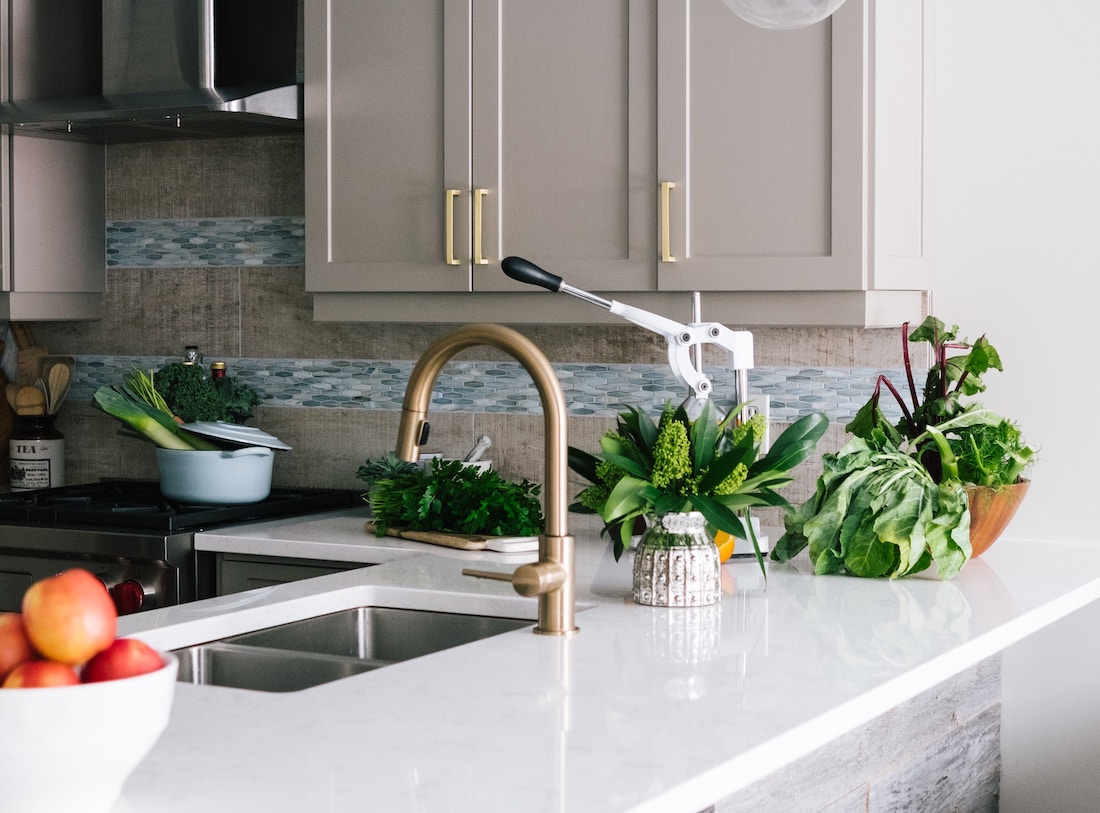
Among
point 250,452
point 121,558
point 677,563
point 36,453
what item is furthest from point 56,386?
point 677,563

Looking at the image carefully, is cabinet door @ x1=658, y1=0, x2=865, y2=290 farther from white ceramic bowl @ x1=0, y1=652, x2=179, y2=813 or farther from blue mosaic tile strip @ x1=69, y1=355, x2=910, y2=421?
white ceramic bowl @ x1=0, y1=652, x2=179, y2=813

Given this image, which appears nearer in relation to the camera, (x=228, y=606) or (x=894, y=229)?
(x=228, y=606)

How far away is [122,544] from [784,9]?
1773mm

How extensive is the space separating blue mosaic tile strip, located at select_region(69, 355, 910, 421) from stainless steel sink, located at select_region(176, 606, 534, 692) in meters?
0.98

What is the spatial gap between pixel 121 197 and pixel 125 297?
0.27m

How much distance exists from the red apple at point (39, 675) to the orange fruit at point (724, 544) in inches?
56.1

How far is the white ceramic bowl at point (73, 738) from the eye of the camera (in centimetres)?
97

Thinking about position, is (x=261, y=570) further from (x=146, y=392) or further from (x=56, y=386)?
(x=56, y=386)

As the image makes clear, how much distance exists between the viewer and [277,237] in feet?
11.6

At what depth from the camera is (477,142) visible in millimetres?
2873

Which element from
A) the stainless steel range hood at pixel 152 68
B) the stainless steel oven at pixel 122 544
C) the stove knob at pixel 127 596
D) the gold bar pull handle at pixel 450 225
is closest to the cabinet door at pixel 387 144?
the gold bar pull handle at pixel 450 225

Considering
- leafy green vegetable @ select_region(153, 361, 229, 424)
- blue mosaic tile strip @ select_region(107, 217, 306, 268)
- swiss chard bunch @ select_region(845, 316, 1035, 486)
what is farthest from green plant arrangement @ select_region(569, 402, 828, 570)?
blue mosaic tile strip @ select_region(107, 217, 306, 268)

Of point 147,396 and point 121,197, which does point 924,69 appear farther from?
point 121,197

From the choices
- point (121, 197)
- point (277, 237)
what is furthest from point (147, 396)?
point (121, 197)
